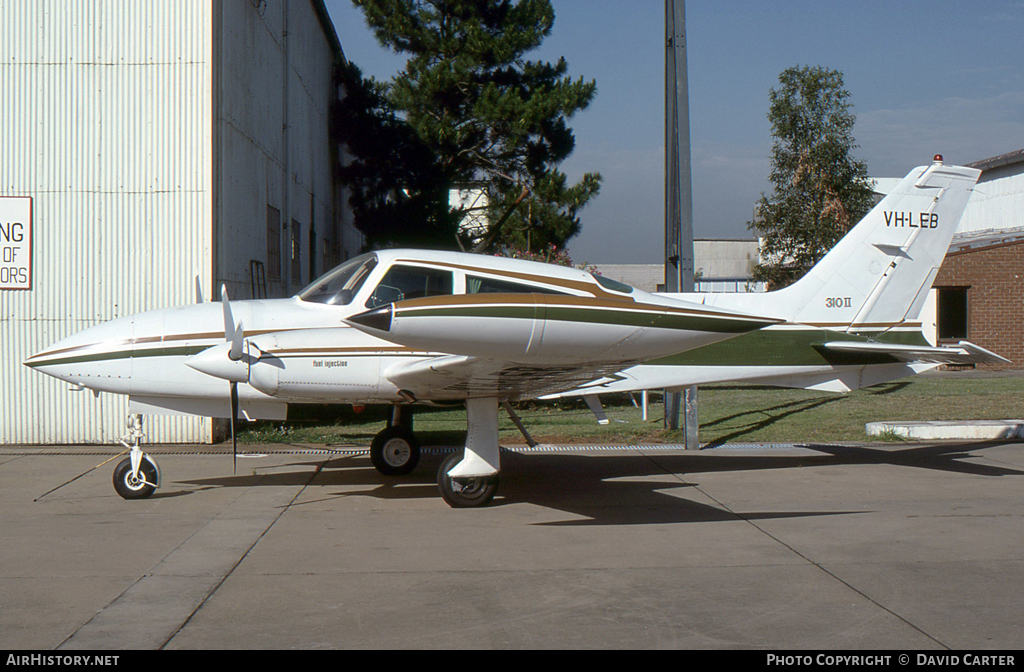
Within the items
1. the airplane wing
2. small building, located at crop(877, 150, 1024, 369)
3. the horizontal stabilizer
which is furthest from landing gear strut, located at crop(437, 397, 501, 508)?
small building, located at crop(877, 150, 1024, 369)

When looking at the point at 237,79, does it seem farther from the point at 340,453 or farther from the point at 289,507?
the point at 289,507

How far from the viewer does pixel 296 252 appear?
665 inches

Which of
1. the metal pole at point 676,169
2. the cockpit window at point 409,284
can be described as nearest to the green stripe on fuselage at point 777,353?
the metal pole at point 676,169

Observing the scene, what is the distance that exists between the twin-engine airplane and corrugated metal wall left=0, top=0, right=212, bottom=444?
376cm

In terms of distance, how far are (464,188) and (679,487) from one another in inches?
543

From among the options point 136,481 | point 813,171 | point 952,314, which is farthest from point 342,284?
point 952,314

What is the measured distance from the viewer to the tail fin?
32.4 feet

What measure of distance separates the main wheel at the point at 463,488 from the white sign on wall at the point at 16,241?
6.99 metres


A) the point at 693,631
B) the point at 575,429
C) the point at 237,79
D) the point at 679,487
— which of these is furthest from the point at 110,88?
the point at 693,631

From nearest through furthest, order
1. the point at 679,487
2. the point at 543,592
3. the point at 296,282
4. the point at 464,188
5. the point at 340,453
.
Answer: the point at 543,592, the point at 679,487, the point at 340,453, the point at 296,282, the point at 464,188

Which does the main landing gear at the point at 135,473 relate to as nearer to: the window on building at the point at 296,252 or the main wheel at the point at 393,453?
the main wheel at the point at 393,453

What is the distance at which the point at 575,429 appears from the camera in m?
12.7

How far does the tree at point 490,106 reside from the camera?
19281mm

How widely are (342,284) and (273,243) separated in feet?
25.3
